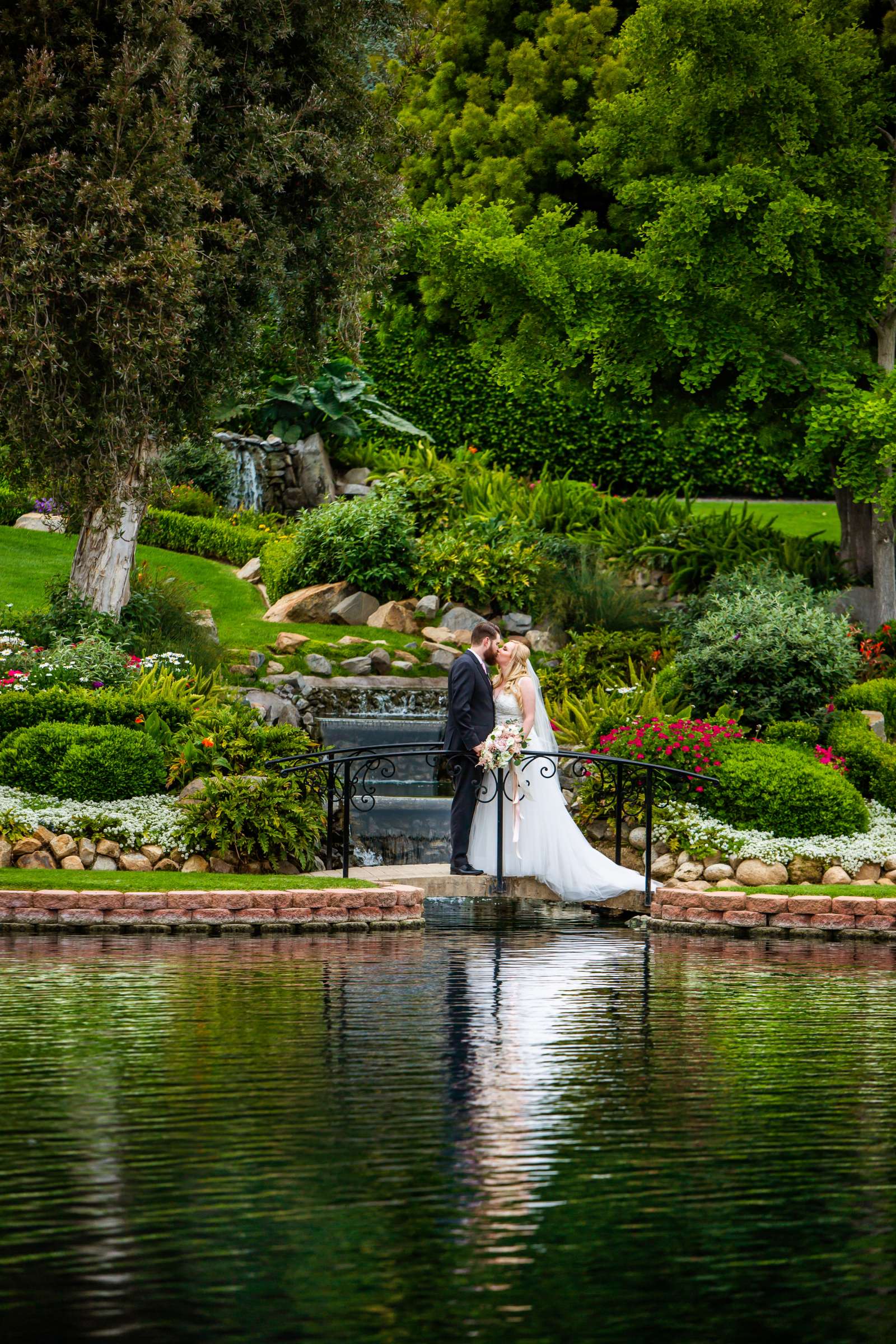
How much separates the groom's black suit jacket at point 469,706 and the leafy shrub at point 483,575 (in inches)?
337

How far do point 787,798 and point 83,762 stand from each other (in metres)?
6.63

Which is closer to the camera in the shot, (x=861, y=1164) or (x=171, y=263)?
(x=861, y=1164)

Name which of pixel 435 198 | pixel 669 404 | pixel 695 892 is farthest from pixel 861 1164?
pixel 435 198

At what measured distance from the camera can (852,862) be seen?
15.1 metres

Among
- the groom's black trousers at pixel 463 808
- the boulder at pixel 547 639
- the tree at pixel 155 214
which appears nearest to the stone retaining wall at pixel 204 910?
the groom's black trousers at pixel 463 808

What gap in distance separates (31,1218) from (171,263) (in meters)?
→ 12.7

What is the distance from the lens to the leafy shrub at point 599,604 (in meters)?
22.8

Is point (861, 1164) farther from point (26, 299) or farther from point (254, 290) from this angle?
point (254, 290)

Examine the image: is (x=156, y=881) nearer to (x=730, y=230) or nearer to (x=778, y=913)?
(x=778, y=913)

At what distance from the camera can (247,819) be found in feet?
48.7

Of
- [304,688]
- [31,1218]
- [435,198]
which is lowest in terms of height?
[31,1218]

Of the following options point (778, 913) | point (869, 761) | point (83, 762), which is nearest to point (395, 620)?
point (869, 761)

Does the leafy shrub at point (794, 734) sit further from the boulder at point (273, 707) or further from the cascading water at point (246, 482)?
the cascading water at point (246, 482)

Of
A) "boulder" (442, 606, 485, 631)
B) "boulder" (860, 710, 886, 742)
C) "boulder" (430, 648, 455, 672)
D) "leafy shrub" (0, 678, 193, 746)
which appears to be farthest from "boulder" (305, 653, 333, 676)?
"boulder" (860, 710, 886, 742)
